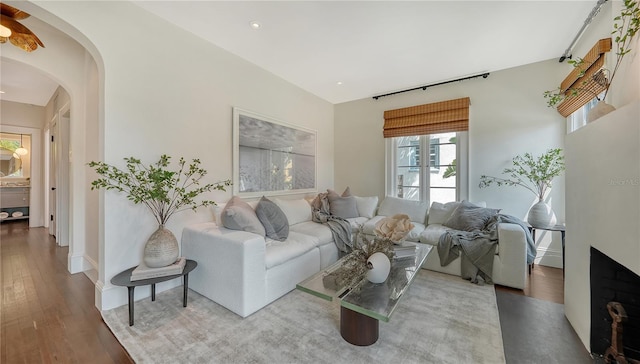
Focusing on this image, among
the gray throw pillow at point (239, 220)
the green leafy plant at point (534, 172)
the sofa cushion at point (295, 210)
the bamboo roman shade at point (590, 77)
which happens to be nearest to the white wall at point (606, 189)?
the bamboo roman shade at point (590, 77)

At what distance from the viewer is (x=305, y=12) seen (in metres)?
2.12

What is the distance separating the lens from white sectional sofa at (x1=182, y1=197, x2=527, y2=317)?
6.14 ft

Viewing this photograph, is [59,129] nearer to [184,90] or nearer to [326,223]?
[184,90]

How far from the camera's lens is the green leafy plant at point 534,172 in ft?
9.31

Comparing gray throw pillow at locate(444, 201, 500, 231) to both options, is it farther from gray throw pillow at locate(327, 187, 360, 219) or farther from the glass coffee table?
the glass coffee table

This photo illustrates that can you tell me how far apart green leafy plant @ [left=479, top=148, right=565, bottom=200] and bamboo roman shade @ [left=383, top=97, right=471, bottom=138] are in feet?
2.75

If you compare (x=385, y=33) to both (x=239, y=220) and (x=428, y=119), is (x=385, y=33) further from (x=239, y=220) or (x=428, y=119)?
(x=239, y=220)

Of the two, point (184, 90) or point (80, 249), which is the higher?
point (184, 90)

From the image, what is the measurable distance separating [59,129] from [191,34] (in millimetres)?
2777

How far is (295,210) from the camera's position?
327 centimetres

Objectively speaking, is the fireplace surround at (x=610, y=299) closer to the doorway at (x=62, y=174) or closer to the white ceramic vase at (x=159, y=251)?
the white ceramic vase at (x=159, y=251)

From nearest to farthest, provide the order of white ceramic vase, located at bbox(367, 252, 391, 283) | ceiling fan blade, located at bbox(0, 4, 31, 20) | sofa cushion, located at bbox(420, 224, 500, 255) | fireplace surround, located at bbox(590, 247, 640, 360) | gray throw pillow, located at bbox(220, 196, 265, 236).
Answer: fireplace surround, located at bbox(590, 247, 640, 360) < white ceramic vase, located at bbox(367, 252, 391, 283) < ceiling fan blade, located at bbox(0, 4, 31, 20) < gray throw pillow, located at bbox(220, 196, 265, 236) < sofa cushion, located at bbox(420, 224, 500, 255)

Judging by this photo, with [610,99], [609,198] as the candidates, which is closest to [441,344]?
[609,198]

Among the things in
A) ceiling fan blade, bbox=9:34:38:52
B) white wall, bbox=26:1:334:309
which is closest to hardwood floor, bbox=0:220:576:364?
white wall, bbox=26:1:334:309
